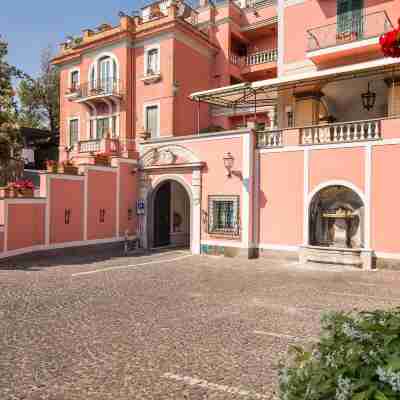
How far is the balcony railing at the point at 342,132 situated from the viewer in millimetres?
11633

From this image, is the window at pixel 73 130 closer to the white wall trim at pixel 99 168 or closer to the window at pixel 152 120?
the window at pixel 152 120

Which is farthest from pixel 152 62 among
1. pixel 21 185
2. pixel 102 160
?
pixel 21 185

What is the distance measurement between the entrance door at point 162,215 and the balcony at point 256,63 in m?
9.88

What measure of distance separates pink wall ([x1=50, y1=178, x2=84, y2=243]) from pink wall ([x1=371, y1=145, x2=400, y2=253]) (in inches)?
401

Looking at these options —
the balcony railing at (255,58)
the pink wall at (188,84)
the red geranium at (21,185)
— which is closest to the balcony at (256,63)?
the balcony railing at (255,58)

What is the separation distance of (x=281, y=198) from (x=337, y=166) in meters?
2.12

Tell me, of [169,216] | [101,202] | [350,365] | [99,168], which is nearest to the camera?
[350,365]

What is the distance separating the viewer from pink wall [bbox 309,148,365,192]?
460 inches

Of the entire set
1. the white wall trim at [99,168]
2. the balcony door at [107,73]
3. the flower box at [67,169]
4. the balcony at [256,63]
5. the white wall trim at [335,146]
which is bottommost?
the flower box at [67,169]

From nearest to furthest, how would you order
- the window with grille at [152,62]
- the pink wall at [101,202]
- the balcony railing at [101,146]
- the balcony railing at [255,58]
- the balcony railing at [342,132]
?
the balcony railing at [342,132]
the pink wall at [101,202]
the balcony railing at [101,146]
the window with grille at [152,62]
the balcony railing at [255,58]

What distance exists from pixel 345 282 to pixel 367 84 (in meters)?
8.84

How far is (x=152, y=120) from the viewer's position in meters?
20.0

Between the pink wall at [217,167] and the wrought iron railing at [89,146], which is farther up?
the wrought iron railing at [89,146]

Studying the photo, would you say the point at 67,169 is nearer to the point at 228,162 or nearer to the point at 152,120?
the point at 228,162
